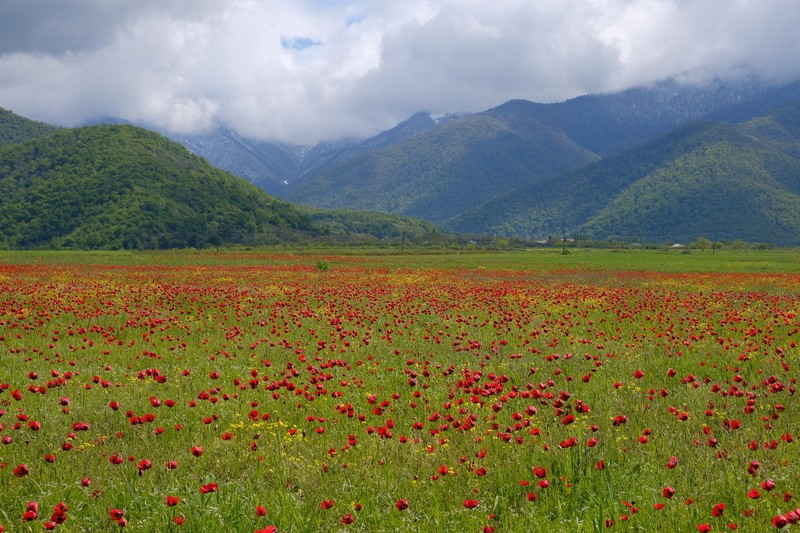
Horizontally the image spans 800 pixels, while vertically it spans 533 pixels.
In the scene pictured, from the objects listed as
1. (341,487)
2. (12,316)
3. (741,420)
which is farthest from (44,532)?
(12,316)

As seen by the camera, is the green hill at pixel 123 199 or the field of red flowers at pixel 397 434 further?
the green hill at pixel 123 199

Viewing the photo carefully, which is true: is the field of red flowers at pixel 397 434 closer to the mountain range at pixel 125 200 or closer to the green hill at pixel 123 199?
the mountain range at pixel 125 200

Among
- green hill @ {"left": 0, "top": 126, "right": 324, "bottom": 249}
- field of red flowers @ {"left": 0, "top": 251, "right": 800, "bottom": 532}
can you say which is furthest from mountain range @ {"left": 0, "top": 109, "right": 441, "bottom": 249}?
field of red flowers @ {"left": 0, "top": 251, "right": 800, "bottom": 532}

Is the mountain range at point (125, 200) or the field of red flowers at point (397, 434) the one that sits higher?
the mountain range at point (125, 200)

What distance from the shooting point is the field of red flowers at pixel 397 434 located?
14.4 ft

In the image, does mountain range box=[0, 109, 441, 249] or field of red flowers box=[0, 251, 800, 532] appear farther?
mountain range box=[0, 109, 441, 249]

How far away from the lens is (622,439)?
5867 mm

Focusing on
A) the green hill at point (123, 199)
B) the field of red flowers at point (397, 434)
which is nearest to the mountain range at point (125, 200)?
the green hill at point (123, 199)

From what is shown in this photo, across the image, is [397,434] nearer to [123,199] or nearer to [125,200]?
[125,200]

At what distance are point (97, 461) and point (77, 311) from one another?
448 inches

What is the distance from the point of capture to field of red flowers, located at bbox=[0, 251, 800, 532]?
4.40m

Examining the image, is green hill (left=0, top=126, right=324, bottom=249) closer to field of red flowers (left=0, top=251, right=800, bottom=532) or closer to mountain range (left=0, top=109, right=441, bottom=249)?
mountain range (left=0, top=109, right=441, bottom=249)

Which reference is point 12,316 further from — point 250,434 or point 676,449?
point 676,449

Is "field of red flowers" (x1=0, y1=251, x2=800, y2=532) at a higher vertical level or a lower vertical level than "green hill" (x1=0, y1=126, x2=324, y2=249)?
lower
